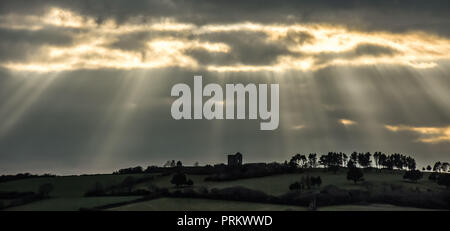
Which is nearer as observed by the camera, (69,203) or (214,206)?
(214,206)

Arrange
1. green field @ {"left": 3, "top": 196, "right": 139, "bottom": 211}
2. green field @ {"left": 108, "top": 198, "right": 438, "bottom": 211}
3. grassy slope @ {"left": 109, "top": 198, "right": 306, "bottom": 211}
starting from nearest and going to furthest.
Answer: green field @ {"left": 108, "top": 198, "right": 438, "bottom": 211} → grassy slope @ {"left": 109, "top": 198, "right": 306, "bottom": 211} → green field @ {"left": 3, "top": 196, "right": 139, "bottom": 211}

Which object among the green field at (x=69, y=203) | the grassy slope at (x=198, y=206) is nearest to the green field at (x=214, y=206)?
the grassy slope at (x=198, y=206)

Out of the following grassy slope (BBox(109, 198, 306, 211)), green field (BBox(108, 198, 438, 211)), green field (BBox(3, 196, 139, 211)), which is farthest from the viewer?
green field (BBox(3, 196, 139, 211))

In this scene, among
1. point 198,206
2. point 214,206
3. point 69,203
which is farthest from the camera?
point 69,203

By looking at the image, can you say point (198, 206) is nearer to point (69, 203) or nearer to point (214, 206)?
point (214, 206)

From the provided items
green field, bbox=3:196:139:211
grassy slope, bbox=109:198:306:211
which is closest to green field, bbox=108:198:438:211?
grassy slope, bbox=109:198:306:211

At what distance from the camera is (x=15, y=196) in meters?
192

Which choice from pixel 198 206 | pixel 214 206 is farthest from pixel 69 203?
pixel 214 206

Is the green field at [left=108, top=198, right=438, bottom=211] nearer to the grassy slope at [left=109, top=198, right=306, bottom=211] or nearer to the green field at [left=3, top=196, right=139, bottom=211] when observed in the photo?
the grassy slope at [left=109, top=198, right=306, bottom=211]

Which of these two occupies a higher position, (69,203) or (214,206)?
(69,203)

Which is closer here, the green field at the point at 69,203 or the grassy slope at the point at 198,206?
the grassy slope at the point at 198,206

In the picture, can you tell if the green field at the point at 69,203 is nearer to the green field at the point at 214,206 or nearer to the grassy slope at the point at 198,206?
the green field at the point at 214,206

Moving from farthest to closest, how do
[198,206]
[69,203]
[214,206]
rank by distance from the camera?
1. [69,203]
2. [198,206]
3. [214,206]
